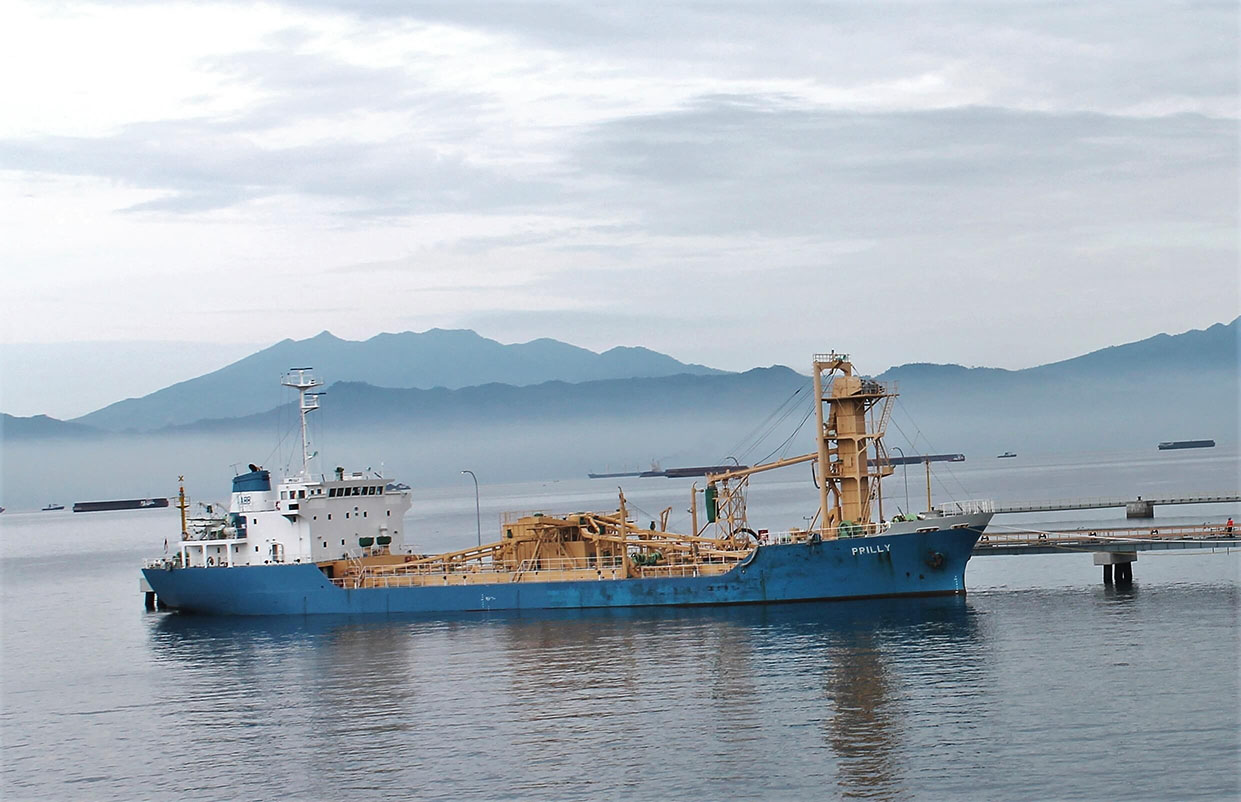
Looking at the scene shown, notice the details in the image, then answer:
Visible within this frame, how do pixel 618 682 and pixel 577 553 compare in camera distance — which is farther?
pixel 577 553

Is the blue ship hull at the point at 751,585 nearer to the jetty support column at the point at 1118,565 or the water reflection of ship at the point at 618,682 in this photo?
the water reflection of ship at the point at 618,682

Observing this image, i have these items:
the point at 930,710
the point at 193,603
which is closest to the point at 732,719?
the point at 930,710

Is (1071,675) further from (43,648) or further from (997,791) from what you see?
(43,648)

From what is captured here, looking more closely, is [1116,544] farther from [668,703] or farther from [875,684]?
[668,703]

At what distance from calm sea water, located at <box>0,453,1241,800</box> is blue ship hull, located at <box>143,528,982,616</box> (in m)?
0.83

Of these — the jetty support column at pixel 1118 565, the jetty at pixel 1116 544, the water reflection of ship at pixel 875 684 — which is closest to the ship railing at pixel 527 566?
the water reflection of ship at pixel 875 684

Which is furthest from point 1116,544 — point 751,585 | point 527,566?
point 527,566

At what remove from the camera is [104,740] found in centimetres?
3406

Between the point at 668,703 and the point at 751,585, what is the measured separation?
15587mm

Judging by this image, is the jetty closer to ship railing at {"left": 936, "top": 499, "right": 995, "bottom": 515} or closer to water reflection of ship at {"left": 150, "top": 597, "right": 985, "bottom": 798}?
ship railing at {"left": 936, "top": 499, "right": 995, "bottom": 515}

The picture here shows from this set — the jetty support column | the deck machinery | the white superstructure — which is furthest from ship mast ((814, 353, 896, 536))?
the white superstructure

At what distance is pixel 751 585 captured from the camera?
4891cm

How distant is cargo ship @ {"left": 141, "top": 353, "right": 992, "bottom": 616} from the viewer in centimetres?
4850

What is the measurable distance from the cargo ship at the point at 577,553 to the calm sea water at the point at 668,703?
1.16 meters
